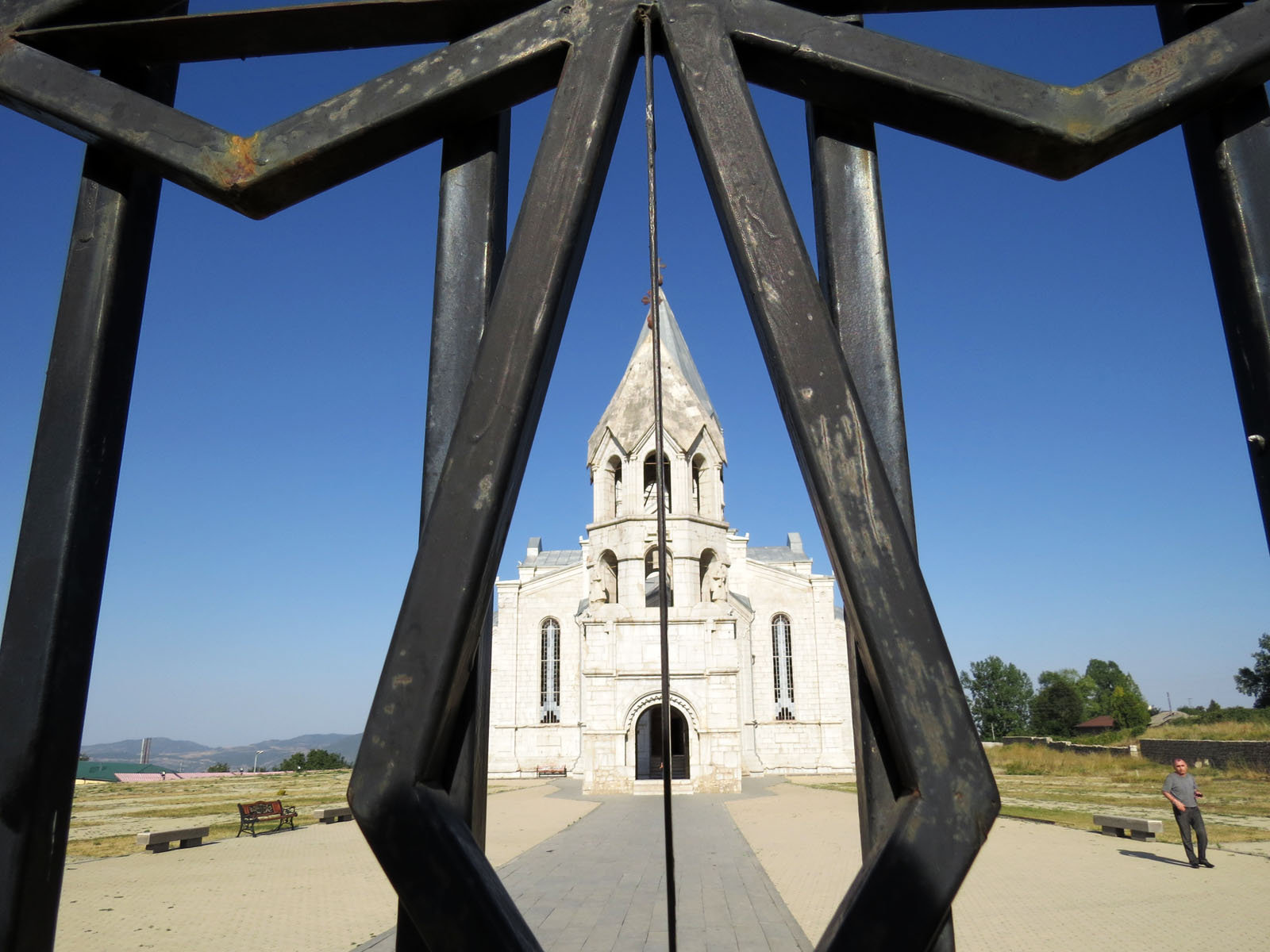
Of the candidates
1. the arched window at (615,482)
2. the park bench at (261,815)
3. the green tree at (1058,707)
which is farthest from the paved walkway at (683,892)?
the green tree at (1058,707)

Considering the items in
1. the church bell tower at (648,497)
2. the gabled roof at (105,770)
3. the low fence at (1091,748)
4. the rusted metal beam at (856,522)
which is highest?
the church bell tower at (648,497)

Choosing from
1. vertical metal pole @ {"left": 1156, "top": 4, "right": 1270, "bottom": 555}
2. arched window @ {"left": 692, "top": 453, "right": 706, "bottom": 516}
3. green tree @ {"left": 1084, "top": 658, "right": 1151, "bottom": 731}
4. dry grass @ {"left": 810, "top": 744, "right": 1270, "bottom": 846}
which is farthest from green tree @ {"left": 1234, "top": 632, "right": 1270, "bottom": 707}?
vertical metal pole @ {"left": 1156, "top": 4, "right": 1270, "bottom": 555}

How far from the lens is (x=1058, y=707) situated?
80.6 metres

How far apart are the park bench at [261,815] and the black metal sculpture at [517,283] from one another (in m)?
19.0

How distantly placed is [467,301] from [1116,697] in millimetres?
89346

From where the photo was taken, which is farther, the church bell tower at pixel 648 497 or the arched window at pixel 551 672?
the arched window at pixel 551 672

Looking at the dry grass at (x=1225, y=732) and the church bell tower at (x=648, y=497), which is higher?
the church bell tower at (x=648, y=497)

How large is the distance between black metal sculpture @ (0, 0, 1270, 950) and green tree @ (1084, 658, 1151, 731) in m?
61.0

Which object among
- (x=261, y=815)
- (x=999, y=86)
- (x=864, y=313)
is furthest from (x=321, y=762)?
(x=999, y=86)

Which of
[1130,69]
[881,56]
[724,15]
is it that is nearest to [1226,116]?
[1130,69]

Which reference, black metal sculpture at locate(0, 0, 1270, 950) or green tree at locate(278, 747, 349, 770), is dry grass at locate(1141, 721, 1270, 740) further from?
green tree at locate(278, 747, 349, 770)

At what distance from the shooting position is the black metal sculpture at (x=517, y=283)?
5.52 ft

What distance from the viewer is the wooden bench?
15.9 meters

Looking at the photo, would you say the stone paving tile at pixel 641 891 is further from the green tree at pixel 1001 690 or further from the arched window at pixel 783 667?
the green tree at pixel 1001 690
